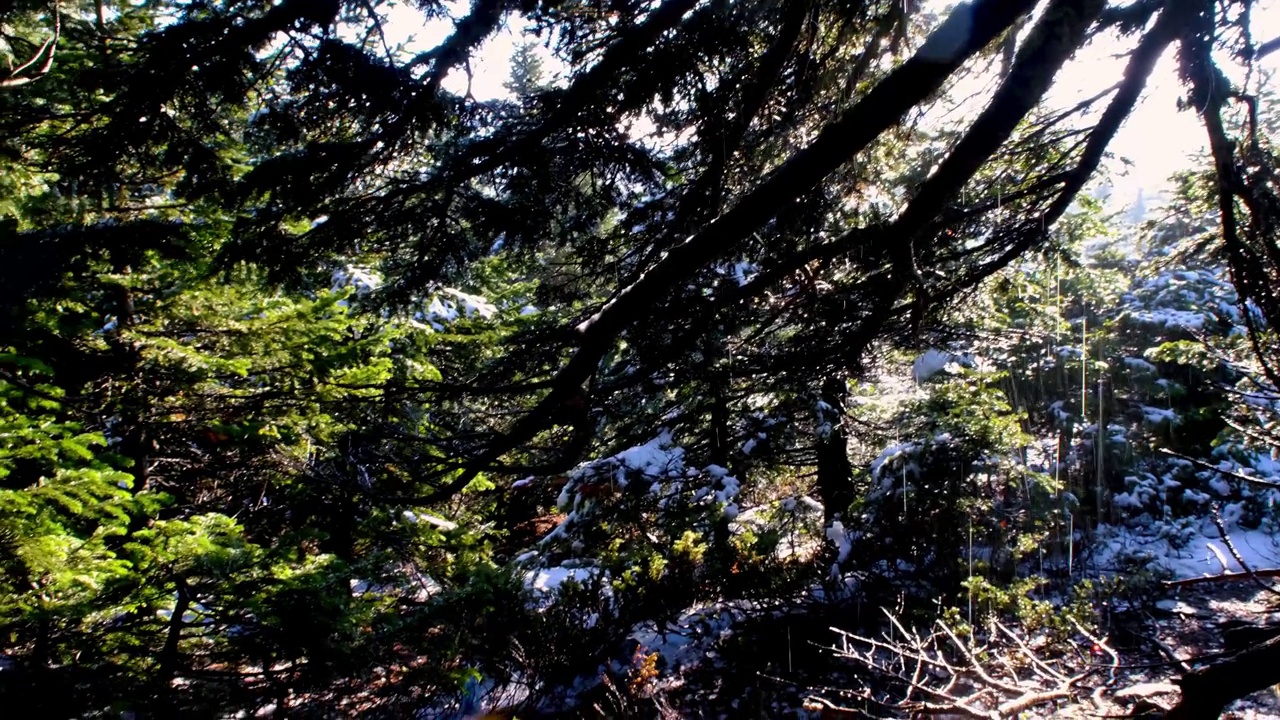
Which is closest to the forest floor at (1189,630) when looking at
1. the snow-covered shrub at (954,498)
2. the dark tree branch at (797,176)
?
the snow-covered shrub at (954,498)

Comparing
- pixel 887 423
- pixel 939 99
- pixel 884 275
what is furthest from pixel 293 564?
pixel 887 423

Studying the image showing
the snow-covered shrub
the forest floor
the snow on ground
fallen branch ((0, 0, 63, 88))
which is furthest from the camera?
the snow on ground

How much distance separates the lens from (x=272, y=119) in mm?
3922

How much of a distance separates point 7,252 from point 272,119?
257 centimetres

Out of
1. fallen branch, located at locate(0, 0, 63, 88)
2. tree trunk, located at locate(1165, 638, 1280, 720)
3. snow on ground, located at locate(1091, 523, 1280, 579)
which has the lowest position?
snow on ground, located at locate(1091, 523, 1280, 579)

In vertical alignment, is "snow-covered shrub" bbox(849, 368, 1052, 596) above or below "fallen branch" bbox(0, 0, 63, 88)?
below

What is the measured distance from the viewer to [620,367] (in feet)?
14.1

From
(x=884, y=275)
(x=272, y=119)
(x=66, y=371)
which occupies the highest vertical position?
(x=272, y=119)

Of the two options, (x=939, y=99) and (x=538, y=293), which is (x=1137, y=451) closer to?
(x=939, y=99)

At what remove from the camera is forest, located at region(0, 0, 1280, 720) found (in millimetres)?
3012

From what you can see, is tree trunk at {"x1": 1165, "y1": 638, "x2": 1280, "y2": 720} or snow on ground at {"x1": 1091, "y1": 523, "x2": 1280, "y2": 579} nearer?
tree trunk at {"x1": 1165, "y1": 638, "x2": 1280, "y2": 720}

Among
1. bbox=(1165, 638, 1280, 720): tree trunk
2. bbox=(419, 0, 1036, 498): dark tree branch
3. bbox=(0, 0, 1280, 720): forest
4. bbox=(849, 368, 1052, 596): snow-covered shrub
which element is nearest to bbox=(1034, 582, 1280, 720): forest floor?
bbox=(0, 0, 1280, 720): forest

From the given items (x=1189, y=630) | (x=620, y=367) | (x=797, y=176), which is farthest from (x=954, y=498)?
(x=797, y=176)

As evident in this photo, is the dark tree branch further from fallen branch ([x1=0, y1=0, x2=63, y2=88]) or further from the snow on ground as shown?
the snow on ground
